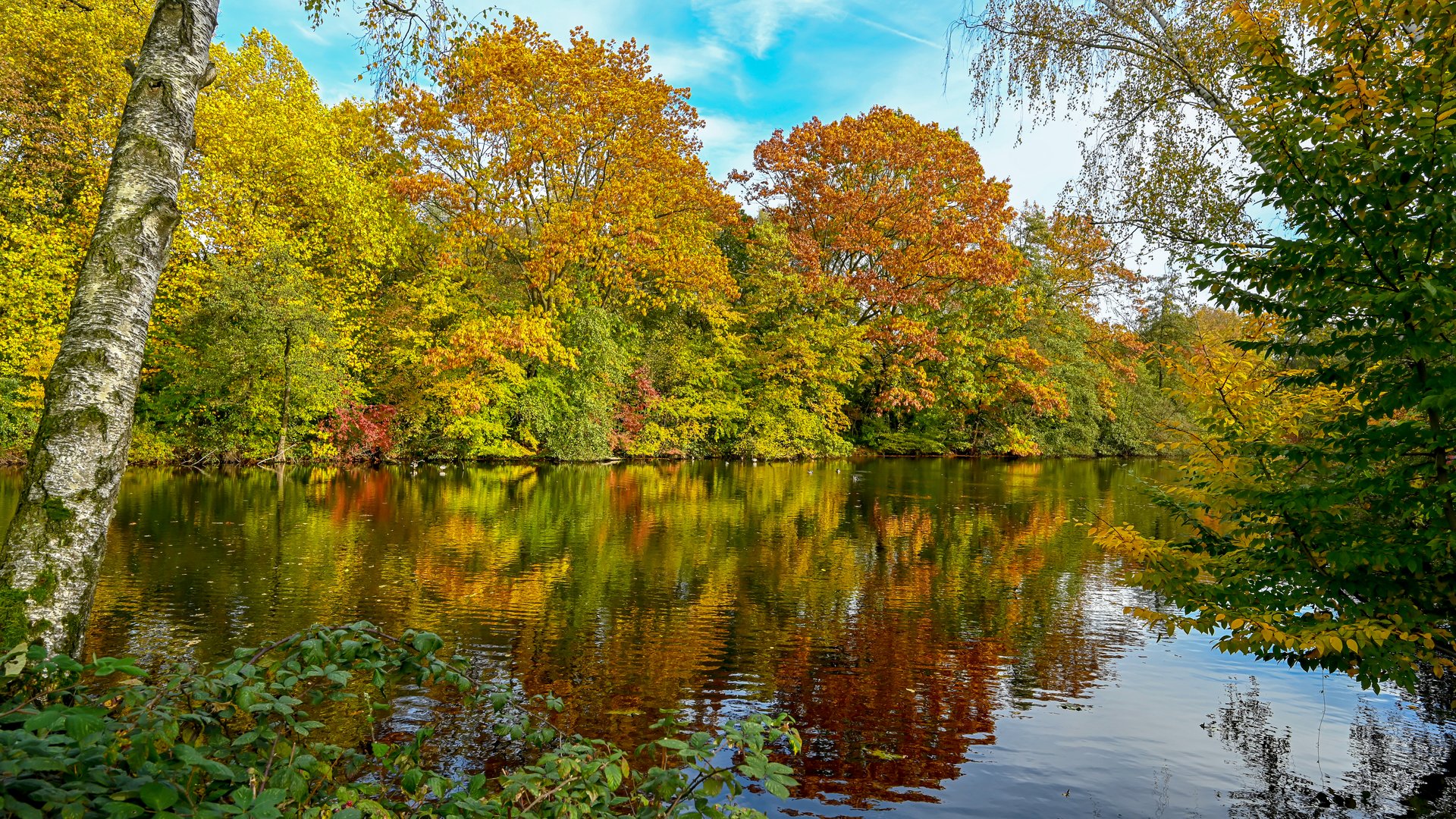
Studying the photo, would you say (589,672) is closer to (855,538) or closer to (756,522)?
(855,538)

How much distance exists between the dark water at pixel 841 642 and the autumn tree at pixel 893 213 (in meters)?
18.0

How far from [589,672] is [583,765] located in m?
3.43

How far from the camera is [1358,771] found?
479 cm

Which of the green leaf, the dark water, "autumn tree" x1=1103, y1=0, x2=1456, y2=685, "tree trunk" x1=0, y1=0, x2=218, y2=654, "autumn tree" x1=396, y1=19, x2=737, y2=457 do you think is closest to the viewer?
the green leaf

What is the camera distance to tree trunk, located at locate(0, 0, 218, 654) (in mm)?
3416

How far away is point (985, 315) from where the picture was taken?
110ft

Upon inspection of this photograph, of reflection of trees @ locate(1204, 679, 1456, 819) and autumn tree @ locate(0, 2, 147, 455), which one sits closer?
reflection of trees @ locate(1204, 679, 1456, 819)

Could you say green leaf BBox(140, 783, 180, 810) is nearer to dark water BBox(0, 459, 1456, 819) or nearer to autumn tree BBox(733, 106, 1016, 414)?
dark water BBox(0, 459, 1456, 819)

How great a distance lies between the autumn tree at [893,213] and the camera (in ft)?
99.4

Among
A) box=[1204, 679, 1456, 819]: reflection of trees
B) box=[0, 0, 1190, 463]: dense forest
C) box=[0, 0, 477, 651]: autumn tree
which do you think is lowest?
box=[1204, 679, 1456, 819]: reflection of trees

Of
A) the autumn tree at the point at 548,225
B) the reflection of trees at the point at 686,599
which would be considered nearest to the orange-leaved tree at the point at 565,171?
the autumn tree at the point at 548,225

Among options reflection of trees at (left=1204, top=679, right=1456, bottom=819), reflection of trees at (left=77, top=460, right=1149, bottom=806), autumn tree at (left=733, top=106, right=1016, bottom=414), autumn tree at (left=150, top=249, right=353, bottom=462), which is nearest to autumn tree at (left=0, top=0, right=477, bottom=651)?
reflection of trees at (left=77, top=460, right=1149, bottom=806)

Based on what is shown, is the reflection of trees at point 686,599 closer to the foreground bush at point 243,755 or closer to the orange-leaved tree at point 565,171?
the foreground bush at point 243,755

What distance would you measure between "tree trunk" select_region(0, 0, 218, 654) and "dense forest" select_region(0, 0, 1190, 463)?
34.4 feet
